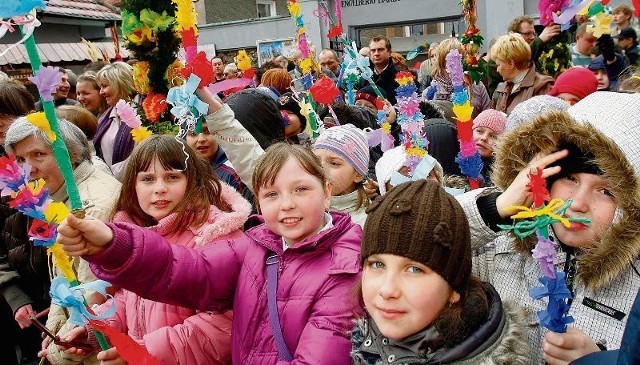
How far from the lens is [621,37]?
644cm

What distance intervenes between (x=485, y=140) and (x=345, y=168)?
135 cm

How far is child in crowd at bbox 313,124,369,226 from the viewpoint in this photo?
120 inches

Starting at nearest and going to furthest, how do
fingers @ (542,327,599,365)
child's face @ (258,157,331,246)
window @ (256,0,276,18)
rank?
fingers @ (542,327,599,365) → child's face @ (258,157,331,246) → window @ (256,0,276,18)

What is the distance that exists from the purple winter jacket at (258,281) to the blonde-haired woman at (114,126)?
1.85 metres

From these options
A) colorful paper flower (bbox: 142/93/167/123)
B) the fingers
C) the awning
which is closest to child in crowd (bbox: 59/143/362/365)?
the fingers

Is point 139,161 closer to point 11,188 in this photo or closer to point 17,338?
point 11,188

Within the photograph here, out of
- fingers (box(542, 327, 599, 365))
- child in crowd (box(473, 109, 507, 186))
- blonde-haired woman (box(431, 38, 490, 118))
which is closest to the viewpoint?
fingers (box(542, 327, 599, 365))

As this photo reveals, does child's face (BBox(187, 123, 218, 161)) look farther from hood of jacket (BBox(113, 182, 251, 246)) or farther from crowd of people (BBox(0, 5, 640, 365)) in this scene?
hood of jacket (BBox(113, 182, 251, 246))

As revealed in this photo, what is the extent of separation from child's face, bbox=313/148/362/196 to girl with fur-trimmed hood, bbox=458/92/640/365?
3.88 feet

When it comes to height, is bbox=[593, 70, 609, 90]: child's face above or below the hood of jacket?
above

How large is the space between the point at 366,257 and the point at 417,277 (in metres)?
0.17

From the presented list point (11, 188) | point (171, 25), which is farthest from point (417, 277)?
point (171, 25)

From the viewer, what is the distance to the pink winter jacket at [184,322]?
2.11m

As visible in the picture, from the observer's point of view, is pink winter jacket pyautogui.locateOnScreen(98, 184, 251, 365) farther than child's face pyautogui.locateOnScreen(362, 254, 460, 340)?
Yes
